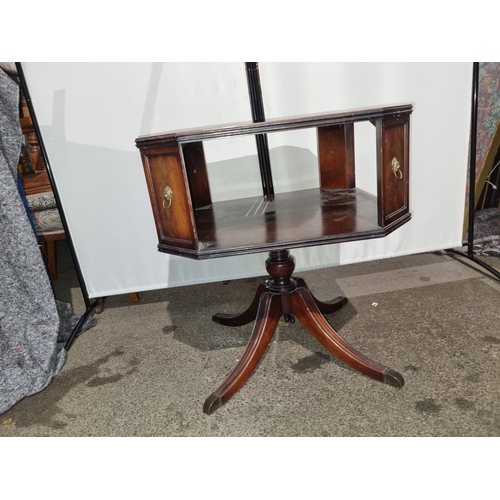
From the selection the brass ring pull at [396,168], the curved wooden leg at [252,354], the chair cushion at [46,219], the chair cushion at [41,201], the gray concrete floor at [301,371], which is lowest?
the gray concrete floor at [301,371]

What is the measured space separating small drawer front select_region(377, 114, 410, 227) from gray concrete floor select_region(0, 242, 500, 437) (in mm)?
533

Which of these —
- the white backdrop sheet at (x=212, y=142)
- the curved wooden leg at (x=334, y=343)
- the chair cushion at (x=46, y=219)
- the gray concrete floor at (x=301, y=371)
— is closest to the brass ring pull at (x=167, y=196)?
the curved wooden leg at (x=334, y=343)

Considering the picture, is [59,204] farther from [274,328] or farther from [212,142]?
[274,328]

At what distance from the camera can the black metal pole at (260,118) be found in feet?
5.41

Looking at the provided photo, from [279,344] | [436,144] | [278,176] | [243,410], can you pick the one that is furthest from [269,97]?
[243,410]

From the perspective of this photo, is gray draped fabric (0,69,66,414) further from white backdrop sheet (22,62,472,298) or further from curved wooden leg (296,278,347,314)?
curved wooden leg (296,278,347,314)

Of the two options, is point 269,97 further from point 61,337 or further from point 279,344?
point 61,337

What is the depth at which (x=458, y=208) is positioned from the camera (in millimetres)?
1979

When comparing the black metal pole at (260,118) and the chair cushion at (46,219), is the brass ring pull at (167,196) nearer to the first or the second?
the black metal pole at (260,118)

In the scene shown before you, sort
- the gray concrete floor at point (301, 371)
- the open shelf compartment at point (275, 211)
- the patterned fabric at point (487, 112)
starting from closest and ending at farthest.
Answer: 1. the open shelf compartment at point (275, 211)
2. the gray concrete floor at point (301, 371)
3. the patterned fabric at point (487, 112)

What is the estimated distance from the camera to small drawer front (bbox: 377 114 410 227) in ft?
3.42

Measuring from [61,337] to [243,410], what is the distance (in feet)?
3.21

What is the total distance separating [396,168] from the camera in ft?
3.60

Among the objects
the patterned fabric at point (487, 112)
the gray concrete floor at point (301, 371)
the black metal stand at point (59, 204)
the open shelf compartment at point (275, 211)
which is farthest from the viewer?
the patterned fabric at point (487, 112)
